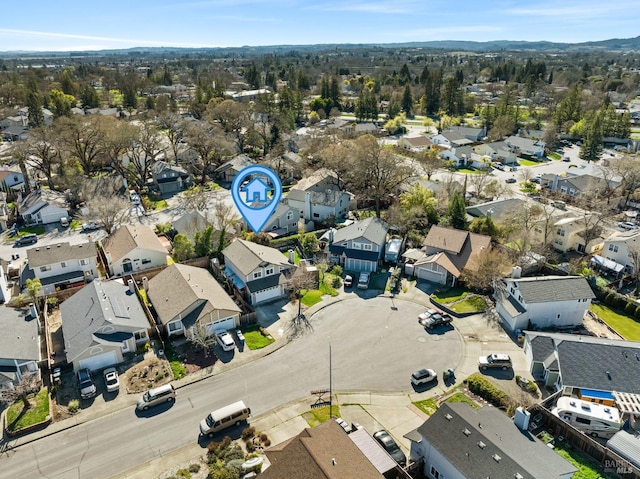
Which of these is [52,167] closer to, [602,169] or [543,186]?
[543,186]

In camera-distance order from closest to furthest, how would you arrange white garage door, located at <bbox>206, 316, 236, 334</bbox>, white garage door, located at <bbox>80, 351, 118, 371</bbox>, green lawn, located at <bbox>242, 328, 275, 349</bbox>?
white garage door, located at <bbox>80, 351, 118, 371</bbox>
green lawn, located at <bbox>242, 328, 275, 349</bbox>
white garage door, located at <bbox>206, 316, 236, 334</bbox>

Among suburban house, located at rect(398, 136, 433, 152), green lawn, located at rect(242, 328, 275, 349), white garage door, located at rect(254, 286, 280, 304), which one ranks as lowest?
green lawn, located at rect(242, 328, 275, 349)

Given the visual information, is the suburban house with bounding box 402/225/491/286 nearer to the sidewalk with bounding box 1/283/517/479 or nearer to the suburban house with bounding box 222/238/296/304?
the sidewalk with bounding box 1/283/517/479

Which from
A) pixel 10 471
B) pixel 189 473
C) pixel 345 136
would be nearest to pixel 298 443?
pixel 189 473

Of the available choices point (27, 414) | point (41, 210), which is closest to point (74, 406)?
point (27, 414)

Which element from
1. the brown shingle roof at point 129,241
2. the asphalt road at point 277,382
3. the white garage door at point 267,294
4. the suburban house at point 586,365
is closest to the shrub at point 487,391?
the asphalt road at point 277,382

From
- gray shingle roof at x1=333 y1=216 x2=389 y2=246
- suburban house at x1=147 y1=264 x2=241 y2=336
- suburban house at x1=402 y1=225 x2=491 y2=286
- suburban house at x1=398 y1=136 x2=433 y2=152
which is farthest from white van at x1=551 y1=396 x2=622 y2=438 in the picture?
suburban house at x1=398 y1=136 x2=433 y2=152
